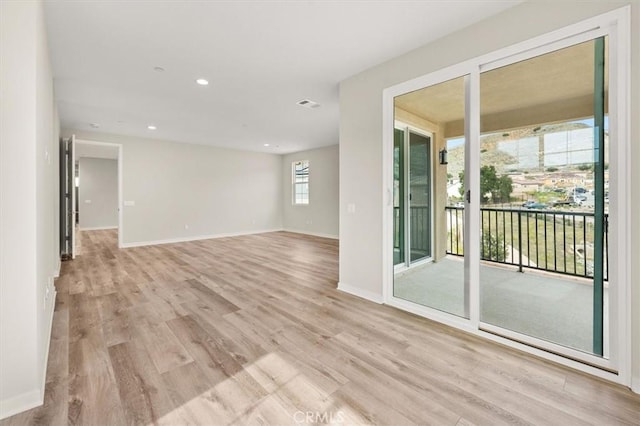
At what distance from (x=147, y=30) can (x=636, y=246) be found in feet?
13.2

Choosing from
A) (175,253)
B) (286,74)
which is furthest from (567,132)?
(175,253)

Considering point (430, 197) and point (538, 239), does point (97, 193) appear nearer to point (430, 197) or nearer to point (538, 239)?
point (430, 197)

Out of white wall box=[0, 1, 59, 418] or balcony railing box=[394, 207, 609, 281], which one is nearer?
white wall box=[0, 1, 59, 418]

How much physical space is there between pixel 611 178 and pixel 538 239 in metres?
0.77

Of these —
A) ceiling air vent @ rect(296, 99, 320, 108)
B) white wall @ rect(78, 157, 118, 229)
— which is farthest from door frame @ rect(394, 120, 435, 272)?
white wall @ rect(78, 157, 118, 229)

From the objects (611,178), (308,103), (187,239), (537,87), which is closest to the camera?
(611,178)

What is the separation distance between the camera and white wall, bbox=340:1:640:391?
2062mm

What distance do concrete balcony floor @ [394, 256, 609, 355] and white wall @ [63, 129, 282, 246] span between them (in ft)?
21.6

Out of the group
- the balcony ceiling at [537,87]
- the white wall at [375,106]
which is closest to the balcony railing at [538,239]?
the balcony ceiling at [537,87]

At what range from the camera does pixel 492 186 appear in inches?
97.0

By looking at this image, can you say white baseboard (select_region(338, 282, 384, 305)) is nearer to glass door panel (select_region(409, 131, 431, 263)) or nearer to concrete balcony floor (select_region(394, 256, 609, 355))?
concrete balcony floor (select_region(394, 256, 609, 355))

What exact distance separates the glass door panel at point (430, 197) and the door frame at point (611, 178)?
0.43 ft

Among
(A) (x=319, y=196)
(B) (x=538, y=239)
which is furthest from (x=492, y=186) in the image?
(A) (x=319, y=196)

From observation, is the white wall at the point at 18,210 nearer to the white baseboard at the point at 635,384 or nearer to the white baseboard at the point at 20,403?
the white baseboard at the point at 20,403
